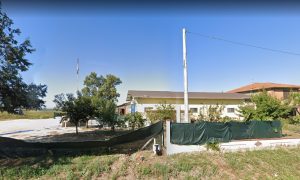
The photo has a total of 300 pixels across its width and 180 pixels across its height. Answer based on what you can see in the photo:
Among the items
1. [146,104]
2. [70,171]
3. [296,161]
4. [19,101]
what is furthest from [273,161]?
[146,104]

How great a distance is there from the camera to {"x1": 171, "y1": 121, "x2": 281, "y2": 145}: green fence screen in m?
12.4

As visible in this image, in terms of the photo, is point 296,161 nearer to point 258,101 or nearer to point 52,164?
point 258,101

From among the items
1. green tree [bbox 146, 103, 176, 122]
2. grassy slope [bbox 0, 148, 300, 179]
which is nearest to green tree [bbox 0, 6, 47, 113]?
grassy slope [bbox 0, 148, 300, 179]

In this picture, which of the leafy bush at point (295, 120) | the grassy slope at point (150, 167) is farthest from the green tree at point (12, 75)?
the leafy bush at point (295, 120)

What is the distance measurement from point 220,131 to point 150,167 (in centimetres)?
544

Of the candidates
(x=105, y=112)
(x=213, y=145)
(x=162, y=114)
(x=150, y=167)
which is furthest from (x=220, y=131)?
(x=105, y=112)

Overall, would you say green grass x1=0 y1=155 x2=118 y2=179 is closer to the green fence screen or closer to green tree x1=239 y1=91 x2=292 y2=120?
the green fence screen

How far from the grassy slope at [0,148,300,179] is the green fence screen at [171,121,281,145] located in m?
1.20

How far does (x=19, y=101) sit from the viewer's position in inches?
531

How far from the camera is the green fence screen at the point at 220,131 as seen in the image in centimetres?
1241

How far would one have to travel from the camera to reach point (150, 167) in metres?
9.45

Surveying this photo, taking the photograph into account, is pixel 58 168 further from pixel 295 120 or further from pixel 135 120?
pixel 295 120

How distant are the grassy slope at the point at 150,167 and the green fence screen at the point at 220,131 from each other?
1205 millimetres

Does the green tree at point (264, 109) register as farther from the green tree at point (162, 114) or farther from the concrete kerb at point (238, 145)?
the green tree at point (162, 114)
